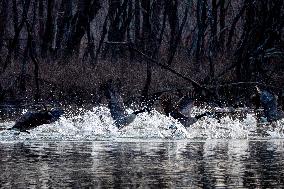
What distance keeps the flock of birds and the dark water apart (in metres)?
1.38

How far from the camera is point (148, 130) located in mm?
15008

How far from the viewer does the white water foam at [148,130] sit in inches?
549

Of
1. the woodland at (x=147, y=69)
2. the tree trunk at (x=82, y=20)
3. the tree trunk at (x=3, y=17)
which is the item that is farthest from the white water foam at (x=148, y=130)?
the tree trunk at (x=3, y=17)

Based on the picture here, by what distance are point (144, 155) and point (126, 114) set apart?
15.9ft

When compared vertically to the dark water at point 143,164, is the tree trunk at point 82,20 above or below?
above

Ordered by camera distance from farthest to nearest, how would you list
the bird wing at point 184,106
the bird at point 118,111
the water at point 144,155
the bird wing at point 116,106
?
the bird wing at point 116,106
the bird wing at point 184,106
the bird at point 118,111
the water at point 144,155

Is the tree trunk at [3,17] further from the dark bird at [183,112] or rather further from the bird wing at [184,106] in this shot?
the bird wing at [184,106]

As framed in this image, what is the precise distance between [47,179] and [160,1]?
30705 mm

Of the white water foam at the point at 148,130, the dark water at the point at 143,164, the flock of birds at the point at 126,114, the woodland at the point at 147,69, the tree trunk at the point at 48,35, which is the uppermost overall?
the tree trunk at the point at 48,35

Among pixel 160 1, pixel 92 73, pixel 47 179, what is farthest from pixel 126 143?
pixel 160 1

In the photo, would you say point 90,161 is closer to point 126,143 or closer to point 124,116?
point 126,143

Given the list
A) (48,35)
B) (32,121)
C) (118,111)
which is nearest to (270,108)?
(118,111)

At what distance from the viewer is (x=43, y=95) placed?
86.1 feet

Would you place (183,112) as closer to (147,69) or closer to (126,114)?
(126,114)
